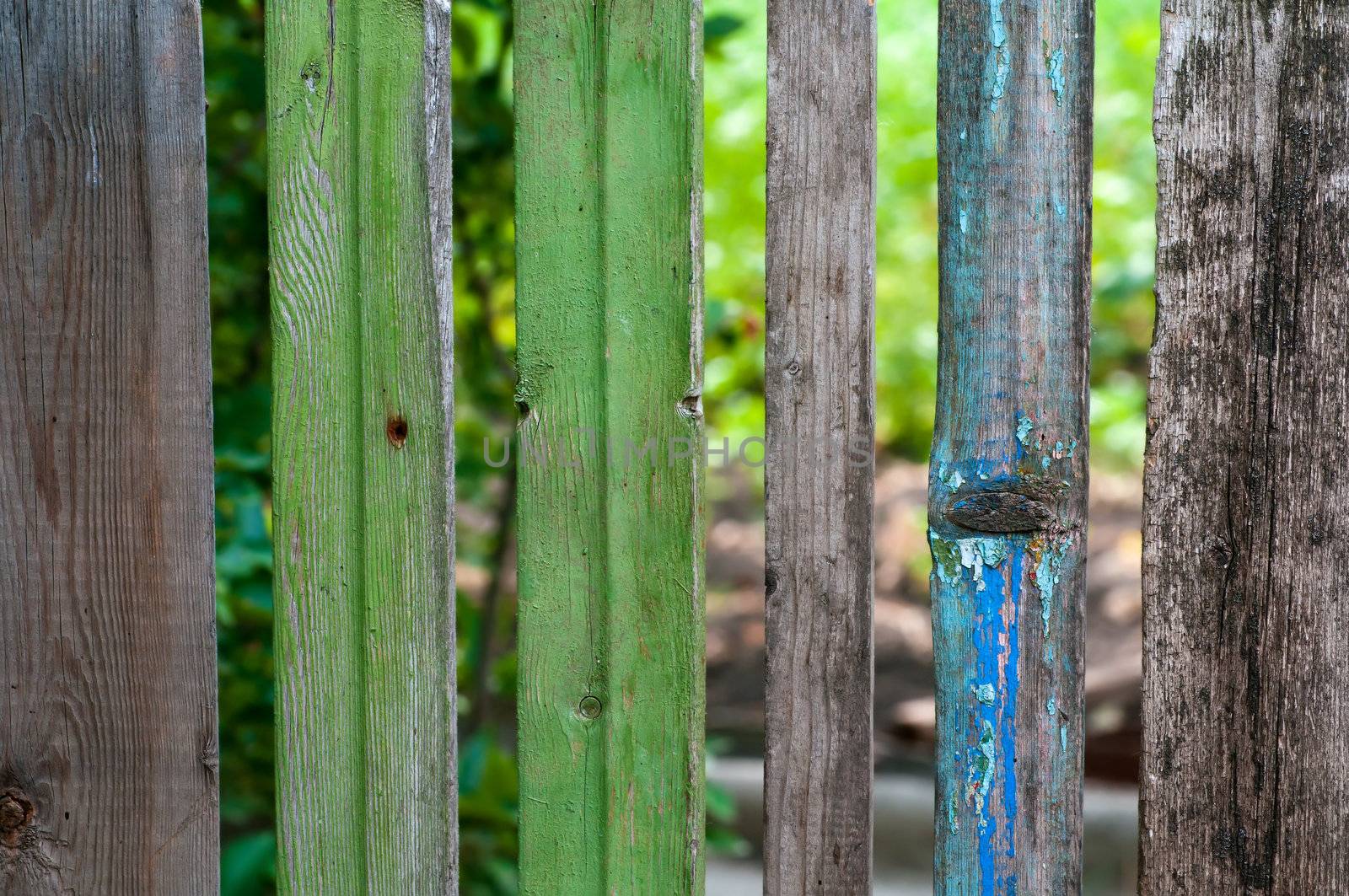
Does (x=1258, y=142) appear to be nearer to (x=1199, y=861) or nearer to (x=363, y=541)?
(x=1199, y=861)

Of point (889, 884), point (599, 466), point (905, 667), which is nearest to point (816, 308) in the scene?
point (599, 466)

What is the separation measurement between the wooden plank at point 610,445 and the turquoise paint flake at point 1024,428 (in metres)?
0.39

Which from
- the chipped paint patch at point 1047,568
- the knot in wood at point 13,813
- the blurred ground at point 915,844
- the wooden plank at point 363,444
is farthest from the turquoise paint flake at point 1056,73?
the blurred ground at point 915,844

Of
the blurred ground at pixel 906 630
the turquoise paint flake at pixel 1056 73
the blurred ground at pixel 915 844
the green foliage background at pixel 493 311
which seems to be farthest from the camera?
the blurred ground at pixel 906 630

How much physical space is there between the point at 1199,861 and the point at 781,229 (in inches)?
37.1

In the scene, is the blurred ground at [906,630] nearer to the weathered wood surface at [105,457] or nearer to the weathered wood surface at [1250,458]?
the weathered wood surface at [1250,458]

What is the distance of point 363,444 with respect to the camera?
128 cm

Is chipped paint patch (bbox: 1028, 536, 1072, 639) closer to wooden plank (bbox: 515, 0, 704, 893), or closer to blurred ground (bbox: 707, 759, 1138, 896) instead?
wooden plank (bbox: 515, 0, 704, 893)

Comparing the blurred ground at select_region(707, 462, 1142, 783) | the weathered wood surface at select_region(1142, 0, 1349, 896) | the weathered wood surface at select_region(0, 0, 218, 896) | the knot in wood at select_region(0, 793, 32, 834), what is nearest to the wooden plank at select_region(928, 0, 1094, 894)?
the weathered wood surface at select_region(1142, 0, 1349, 896)

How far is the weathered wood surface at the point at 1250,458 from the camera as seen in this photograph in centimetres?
121

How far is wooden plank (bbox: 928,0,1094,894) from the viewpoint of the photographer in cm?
121

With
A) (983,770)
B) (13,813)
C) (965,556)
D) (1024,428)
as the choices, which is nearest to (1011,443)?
(1024,428)

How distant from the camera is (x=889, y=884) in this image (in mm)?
2918

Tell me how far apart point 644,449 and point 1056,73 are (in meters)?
0.66
